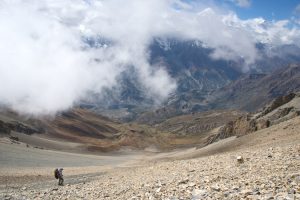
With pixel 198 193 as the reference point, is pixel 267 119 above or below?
above

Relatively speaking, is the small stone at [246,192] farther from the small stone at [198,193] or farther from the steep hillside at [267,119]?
the steep hillside at [267,119]

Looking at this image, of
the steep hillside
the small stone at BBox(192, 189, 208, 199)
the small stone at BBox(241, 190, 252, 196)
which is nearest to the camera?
the small stone at BBox(241, 190, 252, 196)

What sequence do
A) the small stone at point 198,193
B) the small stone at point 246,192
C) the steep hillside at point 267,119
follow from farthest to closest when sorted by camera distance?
the steep hillside at point 267,119 → the small stone at point 198,193 → the small stone at point 246,192

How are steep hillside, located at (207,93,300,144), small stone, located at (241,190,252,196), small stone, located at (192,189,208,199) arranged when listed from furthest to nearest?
steep hillside, located at (207,93,300,144)
small stone, located at (192,189,208,199)
small stone, located at (241,190,252,196)

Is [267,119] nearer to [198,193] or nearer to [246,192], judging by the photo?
[198,193]

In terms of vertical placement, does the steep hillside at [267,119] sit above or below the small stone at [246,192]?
above

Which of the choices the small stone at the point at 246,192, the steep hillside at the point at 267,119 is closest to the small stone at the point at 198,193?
the small stone at the point at 246,192

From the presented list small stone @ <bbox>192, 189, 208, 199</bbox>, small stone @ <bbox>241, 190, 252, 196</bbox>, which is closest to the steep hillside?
small stone @ <bbox>192, 189, 208, 199</bbox>

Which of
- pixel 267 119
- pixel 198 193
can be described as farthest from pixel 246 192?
pixel 267 119

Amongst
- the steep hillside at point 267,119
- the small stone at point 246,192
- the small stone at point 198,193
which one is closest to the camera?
the small stone at point 246,192

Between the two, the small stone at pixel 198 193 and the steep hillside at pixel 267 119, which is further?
the steep hillside at pixel 267 119

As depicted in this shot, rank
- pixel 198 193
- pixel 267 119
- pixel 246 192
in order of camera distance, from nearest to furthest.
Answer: pixel 246 192 → pixel 198 193 → pixel 267 119

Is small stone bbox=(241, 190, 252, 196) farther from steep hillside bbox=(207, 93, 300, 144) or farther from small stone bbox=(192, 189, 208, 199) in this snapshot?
steep hillside bbox=(207, 93, 300, 144)

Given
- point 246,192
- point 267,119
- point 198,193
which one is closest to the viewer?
point 246,192
